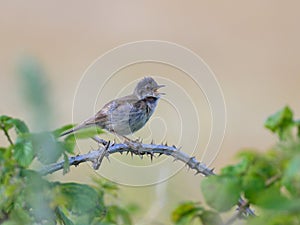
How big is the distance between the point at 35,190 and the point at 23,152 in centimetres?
10

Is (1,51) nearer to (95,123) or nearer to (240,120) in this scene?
(240,120)

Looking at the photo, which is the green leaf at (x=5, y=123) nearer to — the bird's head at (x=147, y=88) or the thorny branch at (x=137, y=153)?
the thorny branch at (x=137, y=153)

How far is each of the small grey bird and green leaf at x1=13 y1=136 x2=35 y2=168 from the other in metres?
0.45

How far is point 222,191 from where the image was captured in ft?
3.34

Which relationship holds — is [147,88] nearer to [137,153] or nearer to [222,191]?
[137,153]

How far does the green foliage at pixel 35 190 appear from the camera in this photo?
1.15 metres

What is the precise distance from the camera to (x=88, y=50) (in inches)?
454

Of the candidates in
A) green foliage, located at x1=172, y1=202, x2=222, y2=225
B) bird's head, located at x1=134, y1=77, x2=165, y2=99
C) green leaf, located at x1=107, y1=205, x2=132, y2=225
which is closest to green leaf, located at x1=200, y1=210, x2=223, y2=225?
green foliage, located at x1=172, y1=202, x2=222, y2=225

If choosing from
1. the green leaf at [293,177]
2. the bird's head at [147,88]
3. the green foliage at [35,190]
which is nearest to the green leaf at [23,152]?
the green foliage at [35,190]

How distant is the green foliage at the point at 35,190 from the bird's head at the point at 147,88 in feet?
2.04

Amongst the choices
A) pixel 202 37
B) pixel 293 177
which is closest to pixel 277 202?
pixel 293 177

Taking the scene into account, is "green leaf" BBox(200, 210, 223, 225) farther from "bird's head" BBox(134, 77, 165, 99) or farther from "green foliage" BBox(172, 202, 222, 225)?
"bird's head" BBox(134, 77, 165, 99)

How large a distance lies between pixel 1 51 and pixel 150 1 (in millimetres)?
3239

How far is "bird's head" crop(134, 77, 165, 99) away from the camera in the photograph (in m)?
1.92
